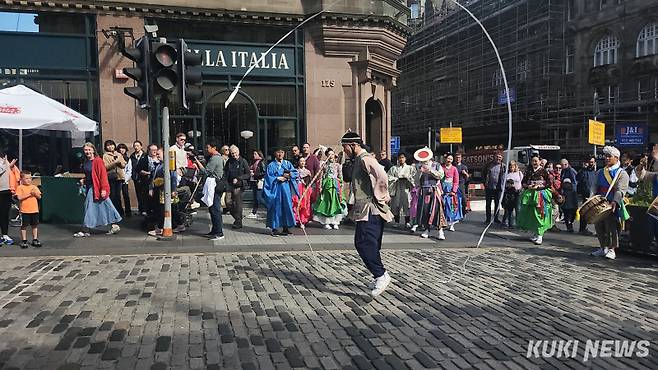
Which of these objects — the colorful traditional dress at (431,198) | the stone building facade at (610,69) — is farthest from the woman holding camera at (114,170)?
the stone building facade at (610,69)

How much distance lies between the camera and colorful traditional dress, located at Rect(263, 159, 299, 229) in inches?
393

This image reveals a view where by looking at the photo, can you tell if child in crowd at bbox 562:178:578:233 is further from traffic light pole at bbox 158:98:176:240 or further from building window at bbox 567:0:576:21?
building window at bbox 567:0:576:21

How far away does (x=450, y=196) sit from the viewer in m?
10.5

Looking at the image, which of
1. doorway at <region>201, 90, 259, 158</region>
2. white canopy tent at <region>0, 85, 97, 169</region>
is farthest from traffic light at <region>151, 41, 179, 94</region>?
doorway at <region>201, 90, 259, 158</region>

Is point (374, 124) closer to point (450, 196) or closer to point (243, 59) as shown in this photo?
point (243, 59)

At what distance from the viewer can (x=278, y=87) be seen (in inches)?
639

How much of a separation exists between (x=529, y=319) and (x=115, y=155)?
8951mm

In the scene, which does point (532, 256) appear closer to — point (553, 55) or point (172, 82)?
point (172, 82)

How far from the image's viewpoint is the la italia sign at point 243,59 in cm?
1542

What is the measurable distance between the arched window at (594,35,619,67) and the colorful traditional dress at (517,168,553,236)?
112ft

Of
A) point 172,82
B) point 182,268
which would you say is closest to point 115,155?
point 172,82

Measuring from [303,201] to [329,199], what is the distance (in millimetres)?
550

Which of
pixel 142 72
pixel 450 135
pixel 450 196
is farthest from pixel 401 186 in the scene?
pixel 450 135

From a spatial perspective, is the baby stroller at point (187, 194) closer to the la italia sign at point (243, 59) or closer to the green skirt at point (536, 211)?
the la italia sign at point (243, 59)
